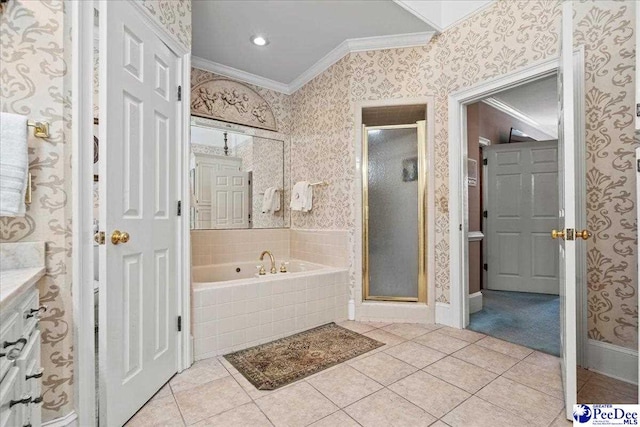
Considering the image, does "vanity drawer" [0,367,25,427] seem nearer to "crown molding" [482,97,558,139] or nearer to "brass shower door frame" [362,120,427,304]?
"brass shower door frame" [362,120,427,304]

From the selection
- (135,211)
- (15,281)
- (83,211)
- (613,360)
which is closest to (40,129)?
(83,211)

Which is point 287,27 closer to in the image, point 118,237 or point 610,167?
point 118,237

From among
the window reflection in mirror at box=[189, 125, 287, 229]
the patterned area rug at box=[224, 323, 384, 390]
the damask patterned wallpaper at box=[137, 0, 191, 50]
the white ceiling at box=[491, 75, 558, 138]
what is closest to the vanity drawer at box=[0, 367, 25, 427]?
the patterned area rug at box=[224, 323, 384, 390]

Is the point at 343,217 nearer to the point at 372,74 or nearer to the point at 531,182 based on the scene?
the point at 372,74

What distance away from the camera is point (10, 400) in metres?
0.78

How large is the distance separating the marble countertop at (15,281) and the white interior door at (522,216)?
14.9 ft

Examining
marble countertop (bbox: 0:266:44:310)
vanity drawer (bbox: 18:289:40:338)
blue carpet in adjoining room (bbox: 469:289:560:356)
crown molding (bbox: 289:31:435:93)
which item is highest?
crown molding (bbox: 289:31:435:93)

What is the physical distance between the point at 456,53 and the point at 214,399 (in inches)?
121

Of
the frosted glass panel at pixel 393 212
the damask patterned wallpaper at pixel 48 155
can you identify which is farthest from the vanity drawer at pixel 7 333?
the frosted glass panel at pixel 393 212

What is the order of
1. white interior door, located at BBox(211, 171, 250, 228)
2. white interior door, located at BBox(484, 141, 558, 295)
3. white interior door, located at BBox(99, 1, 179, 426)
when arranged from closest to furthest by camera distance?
1. white interior door, located at BBox(99, 1, 179, 426)
2. white interior door, located at BBox(211, 171, 250, 228)
3. white interior door, located at BBox(484, 141, 558, 295)

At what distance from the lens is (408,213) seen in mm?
2855

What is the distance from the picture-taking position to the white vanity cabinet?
0.74 meters

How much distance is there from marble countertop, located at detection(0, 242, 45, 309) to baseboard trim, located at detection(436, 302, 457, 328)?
2.68 meters

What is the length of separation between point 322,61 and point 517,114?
3.19 meters
